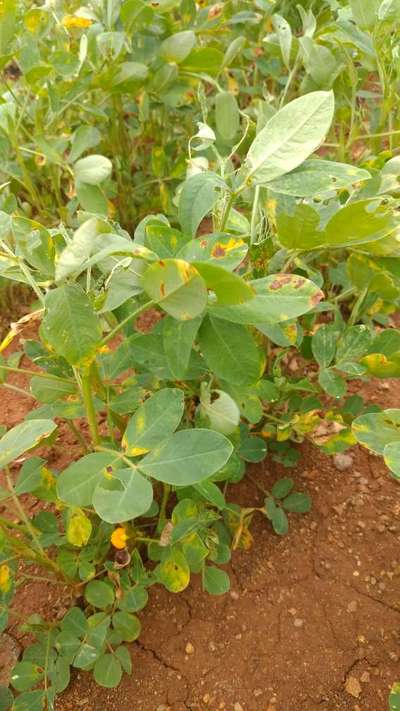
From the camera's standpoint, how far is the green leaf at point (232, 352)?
833 mm

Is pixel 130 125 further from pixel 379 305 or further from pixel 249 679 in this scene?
pixel 249 679

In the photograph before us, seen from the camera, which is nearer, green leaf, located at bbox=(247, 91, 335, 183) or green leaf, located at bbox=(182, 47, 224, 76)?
green leaf, located at bbox=(247, 91, 335, 183)

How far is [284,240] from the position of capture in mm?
888

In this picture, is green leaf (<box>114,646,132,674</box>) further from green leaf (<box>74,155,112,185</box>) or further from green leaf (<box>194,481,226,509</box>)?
green leaf (<box>74,155,112,185</box>)

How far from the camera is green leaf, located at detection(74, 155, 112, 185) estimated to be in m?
1.30

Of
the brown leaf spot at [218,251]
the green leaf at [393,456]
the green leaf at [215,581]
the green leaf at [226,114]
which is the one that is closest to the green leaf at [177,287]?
the brown leaf spot at [218,251]

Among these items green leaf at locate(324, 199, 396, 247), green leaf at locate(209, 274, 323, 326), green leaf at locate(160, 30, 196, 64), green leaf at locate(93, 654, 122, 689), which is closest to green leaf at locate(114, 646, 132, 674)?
green leaf at locate(93, 654, 122, 689)

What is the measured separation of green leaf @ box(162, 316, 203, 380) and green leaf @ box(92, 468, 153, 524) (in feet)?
0.51

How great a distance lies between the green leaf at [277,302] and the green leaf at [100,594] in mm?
610

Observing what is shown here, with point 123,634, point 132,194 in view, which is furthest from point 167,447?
point 132,194

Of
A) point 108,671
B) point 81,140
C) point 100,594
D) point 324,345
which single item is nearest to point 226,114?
point 81,140

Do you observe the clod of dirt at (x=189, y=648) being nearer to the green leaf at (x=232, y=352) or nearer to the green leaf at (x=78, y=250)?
the green leaf at (x=232, y=352)

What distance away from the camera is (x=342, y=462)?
1377 millimetres

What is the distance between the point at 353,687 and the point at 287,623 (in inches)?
6.2
